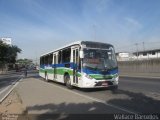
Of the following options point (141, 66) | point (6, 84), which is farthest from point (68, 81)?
point (141, 66)

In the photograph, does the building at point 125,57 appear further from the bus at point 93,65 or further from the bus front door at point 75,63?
the bus at point 93,65

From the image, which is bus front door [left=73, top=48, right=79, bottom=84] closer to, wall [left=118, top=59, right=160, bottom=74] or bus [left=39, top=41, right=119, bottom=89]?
bus [left=39, top=41, right=119, bottom=89]

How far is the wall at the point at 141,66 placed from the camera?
39.5m

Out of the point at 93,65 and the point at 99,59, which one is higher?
the point at 99,59

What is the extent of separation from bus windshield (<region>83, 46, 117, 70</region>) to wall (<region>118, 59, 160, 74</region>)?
23.8m

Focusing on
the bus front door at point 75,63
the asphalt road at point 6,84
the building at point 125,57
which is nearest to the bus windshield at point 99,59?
the bus front door at point 75,63

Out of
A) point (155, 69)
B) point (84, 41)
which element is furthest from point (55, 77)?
point (155, 69)

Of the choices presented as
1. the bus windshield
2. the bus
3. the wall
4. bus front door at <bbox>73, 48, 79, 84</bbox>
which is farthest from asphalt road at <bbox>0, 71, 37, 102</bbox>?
the wall

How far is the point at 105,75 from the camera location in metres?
16.0

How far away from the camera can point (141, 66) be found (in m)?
43.3

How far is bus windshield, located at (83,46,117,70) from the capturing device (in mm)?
15914

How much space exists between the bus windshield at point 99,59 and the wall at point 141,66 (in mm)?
23773

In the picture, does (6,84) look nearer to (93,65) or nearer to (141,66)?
(93,65)

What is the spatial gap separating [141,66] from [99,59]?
1120 inches
